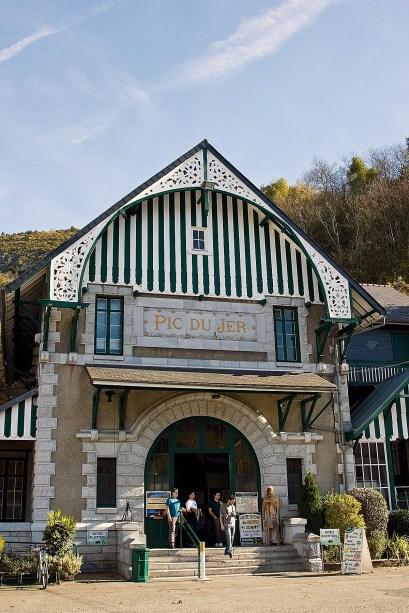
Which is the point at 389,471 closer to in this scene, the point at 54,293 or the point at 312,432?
the point at 312,432

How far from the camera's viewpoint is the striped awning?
1636cm

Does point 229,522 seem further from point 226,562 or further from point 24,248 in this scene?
point 24,248

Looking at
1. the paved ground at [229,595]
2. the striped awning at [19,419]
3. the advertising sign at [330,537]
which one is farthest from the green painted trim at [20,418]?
the advertising sign at [330,537]

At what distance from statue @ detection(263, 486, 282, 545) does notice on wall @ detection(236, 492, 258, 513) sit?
0.47 metres

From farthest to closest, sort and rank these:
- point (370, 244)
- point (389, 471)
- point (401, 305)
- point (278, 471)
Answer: point (370, 244), point (401, 305), point (389, 471), point (278, 471)

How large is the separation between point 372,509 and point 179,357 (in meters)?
6.14

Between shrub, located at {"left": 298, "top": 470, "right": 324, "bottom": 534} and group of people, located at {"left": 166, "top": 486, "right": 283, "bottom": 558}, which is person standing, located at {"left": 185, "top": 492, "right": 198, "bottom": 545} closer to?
group of people, located at {"left": 166, "top": 486, "right": 283, "bottom": 558}

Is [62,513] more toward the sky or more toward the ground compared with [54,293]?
more toward the ground

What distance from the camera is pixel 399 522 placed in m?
17.7

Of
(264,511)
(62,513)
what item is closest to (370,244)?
(264,511)

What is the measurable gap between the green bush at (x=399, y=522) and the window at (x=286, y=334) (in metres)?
4.75

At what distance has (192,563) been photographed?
50.2 feet

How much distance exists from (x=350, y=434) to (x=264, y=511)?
3.13 m

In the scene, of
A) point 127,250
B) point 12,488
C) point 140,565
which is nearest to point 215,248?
point 127,250
